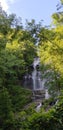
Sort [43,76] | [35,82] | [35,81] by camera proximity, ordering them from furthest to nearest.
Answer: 1. [35,81]
2. [35,82]
3. [43,76]

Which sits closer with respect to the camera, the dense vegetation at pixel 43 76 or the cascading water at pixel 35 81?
the dense vegetation at pixel 43 76

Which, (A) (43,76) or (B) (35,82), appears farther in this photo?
(B) (35,82)

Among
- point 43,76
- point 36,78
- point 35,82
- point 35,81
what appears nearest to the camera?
point 43,76

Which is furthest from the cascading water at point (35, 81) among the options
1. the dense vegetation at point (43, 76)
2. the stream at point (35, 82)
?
the dense vegetation at point (43, 76)

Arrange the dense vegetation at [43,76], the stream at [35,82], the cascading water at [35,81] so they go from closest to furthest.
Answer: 1. the dense vegetation at [43,76]
2. the stream at [35,82]
3. the cascading water at [35,81]

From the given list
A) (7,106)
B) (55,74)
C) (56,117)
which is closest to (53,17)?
(55,74)

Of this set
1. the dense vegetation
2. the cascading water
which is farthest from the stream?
the dense vegetation

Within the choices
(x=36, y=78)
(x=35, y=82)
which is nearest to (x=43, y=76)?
(x=35, y=82)

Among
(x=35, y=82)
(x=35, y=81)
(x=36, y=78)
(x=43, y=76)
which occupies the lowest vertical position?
(x=43, y=76)

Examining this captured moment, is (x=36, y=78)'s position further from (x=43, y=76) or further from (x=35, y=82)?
(x=43, y=76)

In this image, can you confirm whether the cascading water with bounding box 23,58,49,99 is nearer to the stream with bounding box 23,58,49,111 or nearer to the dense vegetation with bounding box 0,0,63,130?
the stream with bounding box 23,58,49,111

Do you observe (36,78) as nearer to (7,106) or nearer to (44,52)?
(44,52)

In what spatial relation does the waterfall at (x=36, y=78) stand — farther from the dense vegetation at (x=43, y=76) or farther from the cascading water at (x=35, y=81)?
the dense vegetation at (x=43, y=76)

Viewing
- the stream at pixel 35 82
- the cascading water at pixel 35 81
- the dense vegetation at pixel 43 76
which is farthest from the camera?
the cascading water at pixel 35 81
